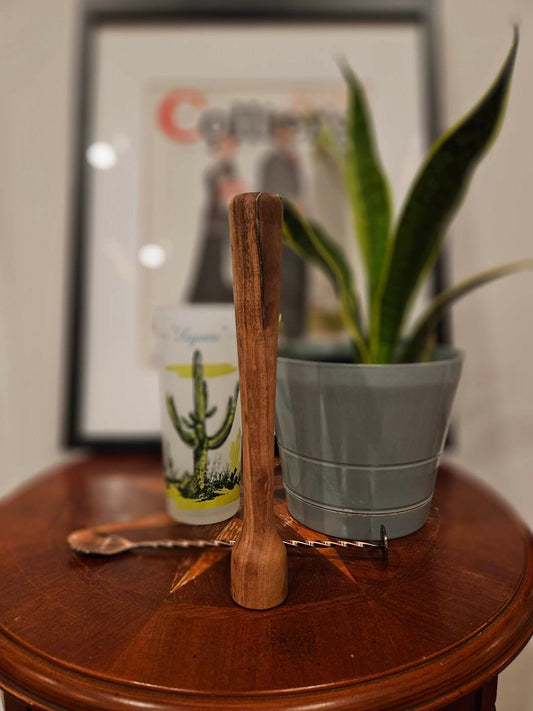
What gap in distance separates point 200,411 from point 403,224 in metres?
0.26

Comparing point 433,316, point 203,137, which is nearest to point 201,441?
point 433,316

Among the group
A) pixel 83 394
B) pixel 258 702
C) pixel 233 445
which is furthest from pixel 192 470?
pixel 83 394

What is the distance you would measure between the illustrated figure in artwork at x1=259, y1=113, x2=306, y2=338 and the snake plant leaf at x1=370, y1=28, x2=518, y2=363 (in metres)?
0.26

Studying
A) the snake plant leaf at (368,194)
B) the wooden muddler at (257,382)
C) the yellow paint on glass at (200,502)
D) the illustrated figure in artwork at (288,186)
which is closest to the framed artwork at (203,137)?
the illustrated figure in artwork at (288,186)

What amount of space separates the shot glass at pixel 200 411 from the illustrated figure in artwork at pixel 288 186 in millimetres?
308

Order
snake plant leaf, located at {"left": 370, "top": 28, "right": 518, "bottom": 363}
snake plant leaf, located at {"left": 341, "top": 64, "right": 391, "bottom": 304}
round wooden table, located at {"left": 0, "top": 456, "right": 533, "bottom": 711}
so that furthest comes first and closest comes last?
1. snake plant leaf, located at {"left": 341, "top": 64, "right": 391, "bottom": 304}
2. snake plant leaf, located at {"left": 370, "top": 28, "right": 518, "bottom": 363}
3. round wooden table, located at {"left": 0, "top": 456, "right": 533, "bottom": 711}

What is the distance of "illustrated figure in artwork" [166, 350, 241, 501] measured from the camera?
1.18 ft

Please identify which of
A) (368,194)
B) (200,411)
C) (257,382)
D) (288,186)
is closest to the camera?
(257,382)

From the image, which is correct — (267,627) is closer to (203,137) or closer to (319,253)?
(319,253)

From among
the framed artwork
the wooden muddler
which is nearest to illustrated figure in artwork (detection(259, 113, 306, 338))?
the framed artwork

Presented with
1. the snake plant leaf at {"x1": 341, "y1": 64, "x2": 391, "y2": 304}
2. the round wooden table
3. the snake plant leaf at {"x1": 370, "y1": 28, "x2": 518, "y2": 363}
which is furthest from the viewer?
the snake plant leaf at {"x1": 341, "y1": 64, "x2": 391, "y2": 304}

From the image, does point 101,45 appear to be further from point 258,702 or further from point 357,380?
point 258,702

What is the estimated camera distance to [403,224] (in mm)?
453

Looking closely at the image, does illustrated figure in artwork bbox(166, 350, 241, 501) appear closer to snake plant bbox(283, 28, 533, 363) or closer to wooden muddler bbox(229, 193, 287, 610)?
wooden muddler bbox(229, 193, 287, 610)
